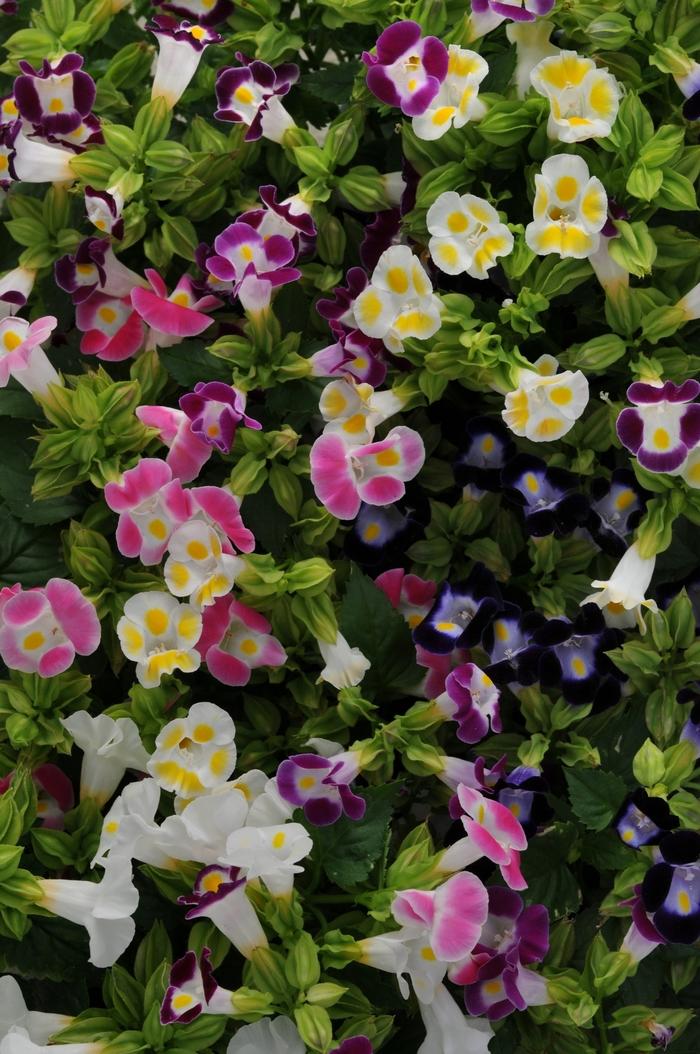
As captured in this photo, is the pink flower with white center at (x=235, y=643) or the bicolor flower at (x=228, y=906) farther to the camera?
the pink flower with white center at (x=235, y=643)

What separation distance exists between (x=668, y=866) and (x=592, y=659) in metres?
0.13

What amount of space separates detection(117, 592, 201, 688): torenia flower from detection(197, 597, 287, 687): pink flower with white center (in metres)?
0.02

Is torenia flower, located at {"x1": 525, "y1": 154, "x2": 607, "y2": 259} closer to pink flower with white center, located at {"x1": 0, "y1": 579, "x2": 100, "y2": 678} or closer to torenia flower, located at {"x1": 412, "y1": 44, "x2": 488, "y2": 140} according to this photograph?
torenia flower, located at {"x1": 412, "y1": 44, "x2": 488, "y2": 140}

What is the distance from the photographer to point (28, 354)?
800 mm

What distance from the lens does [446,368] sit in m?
0.80

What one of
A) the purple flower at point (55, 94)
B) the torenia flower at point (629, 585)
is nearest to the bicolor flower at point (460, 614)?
the torenia flower at point (629, 585)

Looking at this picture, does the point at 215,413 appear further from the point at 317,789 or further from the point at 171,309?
the point at 317,789

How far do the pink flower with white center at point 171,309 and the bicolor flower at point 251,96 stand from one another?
0.33ft

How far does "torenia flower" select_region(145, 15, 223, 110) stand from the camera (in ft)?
2.84

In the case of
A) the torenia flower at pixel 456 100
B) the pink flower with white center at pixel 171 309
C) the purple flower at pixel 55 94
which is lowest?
the pink flower with white center at pixel 171 309

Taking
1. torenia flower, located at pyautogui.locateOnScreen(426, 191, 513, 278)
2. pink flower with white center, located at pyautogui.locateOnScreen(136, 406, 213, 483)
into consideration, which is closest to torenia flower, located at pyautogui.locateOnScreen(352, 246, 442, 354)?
torenia flower, located at pyautogui.locateOnScreen(426, 191, 513, 278)

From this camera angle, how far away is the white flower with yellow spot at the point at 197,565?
30.2 inches

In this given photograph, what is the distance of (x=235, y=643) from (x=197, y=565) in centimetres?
6

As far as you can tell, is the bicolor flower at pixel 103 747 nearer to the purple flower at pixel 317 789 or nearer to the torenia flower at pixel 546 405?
the purple flower at pixel 317 789
